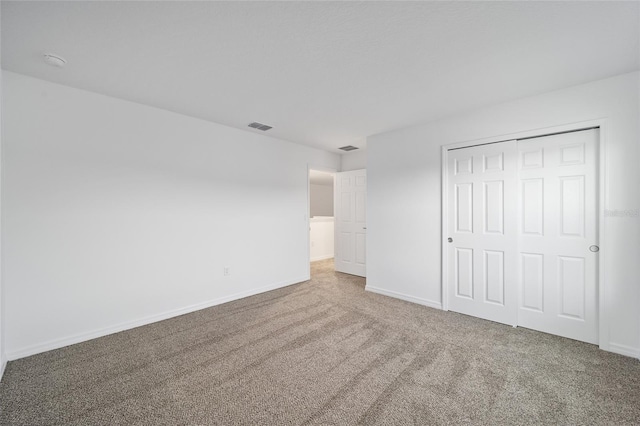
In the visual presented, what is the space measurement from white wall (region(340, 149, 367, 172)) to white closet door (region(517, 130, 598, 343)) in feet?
8.73

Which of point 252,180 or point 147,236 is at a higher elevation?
point 252,180

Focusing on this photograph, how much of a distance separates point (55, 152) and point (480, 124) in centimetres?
453

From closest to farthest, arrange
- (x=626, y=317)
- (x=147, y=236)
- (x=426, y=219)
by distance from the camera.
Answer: (x=626, y=317)
(x=147, y=236)
(x=426, y=219)

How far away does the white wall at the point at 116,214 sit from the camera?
7.77ft

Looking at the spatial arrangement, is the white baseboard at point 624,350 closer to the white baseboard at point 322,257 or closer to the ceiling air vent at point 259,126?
the ceiling air vent at point 259,126

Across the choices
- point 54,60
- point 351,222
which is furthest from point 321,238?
point 54,60

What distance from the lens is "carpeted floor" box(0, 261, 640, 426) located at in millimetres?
1684

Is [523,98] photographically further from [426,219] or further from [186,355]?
[186,355]

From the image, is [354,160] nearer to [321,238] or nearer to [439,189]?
[439,189]

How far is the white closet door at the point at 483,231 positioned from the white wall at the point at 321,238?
12.6 ft

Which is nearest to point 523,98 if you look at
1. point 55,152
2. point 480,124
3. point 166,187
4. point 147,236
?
point 480,124

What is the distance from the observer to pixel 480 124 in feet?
10.3

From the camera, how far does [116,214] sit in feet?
9.33

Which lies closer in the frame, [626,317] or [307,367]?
[307,367]
